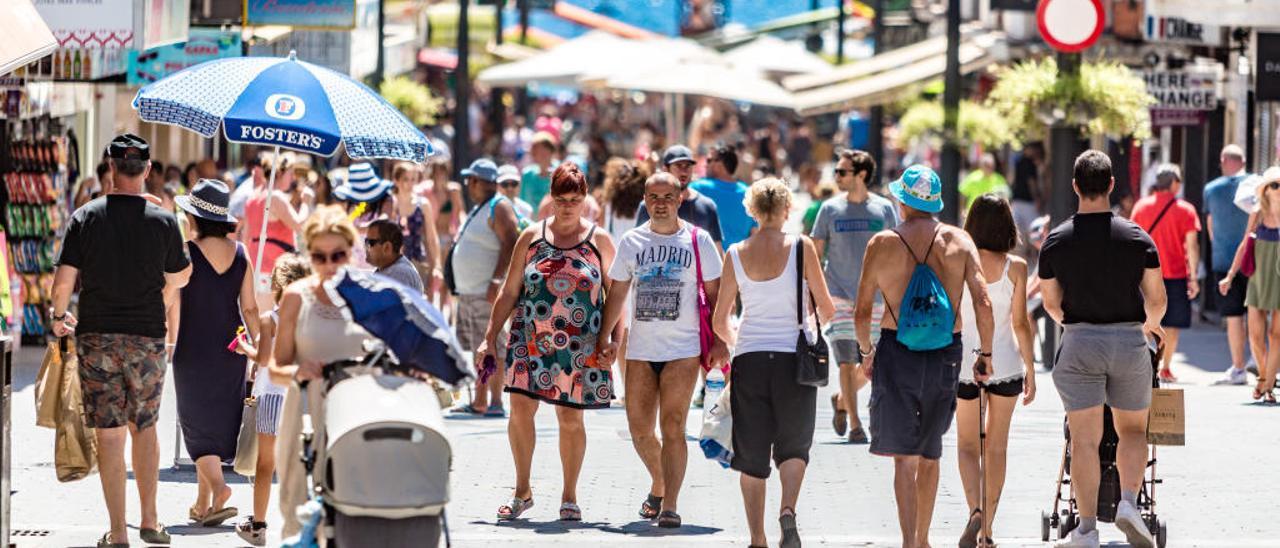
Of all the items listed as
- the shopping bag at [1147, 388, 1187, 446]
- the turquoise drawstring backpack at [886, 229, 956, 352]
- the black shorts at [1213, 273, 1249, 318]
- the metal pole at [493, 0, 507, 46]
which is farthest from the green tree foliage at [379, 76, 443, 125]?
the turquoise drawstring backpack at [886, 229, 956, 352]

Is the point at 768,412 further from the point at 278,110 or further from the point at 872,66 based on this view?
the point at 872,66

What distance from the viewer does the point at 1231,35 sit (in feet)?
74.7

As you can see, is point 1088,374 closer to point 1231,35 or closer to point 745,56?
point 1231,35

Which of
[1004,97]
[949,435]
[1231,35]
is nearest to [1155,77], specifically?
[1231,35]

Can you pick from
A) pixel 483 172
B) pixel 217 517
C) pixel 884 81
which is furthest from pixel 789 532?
pixel 884 81

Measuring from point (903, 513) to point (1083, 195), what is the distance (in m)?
1.60

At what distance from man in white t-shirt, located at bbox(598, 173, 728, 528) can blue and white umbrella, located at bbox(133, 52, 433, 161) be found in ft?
4.34

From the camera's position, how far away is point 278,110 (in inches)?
415

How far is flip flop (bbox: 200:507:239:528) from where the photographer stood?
10.1 metres

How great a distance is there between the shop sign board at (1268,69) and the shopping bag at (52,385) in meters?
12.1

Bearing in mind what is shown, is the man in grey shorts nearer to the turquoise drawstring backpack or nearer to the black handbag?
the turquoise drawstring backpack

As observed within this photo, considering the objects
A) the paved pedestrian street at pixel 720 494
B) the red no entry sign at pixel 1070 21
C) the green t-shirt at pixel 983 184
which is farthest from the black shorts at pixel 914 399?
the green t-shirt at pixel 983 184

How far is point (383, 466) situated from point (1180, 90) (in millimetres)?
16482

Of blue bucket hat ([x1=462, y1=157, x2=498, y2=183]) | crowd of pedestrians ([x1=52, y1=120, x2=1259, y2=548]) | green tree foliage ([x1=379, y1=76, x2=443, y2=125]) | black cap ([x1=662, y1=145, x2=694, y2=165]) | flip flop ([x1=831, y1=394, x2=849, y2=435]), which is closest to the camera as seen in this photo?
crowd of pedestrians ([x1=52, y1=120, x2=1259, y2=548])
